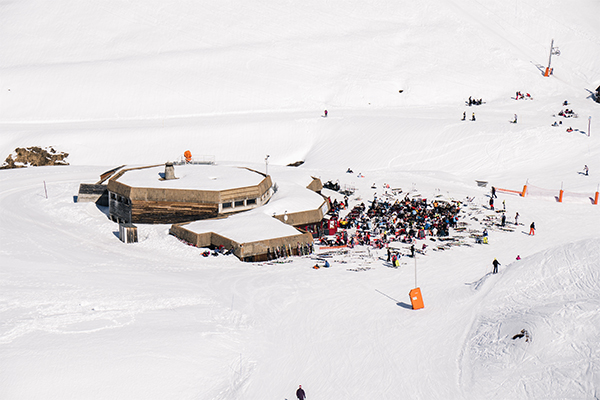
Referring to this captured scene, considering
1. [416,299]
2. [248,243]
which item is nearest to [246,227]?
[248,243]

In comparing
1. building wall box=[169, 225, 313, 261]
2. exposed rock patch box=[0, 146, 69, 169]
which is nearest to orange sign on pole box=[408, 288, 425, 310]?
building wall box=[169, 225, 313, 261]

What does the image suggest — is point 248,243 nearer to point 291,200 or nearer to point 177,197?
point 177,197

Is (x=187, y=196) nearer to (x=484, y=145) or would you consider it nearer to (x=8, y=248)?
(x=8, y=248)

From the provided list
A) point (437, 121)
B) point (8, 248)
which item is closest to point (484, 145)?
point (437, 121)

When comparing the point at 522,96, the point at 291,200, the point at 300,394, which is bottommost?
the point at 300,394

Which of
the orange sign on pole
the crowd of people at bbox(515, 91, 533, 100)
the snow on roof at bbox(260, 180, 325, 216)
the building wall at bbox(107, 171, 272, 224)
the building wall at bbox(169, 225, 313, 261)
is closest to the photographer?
the orange sign on pole

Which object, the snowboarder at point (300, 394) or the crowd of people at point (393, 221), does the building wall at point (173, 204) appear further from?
the snowboarder at point (300, 394)

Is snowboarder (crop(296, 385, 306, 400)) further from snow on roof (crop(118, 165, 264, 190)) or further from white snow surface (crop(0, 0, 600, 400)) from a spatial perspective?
snow on roof (crop(118, 165, 264, 190))
